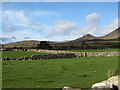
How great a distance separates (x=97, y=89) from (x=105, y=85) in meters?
0.54

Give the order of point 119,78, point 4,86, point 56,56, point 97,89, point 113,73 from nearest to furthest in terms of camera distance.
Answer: point 97,89, point 119,78, point 4,86, point 113,73, point 56,56

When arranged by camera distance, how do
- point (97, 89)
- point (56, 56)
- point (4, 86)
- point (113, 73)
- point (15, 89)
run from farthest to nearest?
point (56, 56)
point (113, 73)
point (4, 86)
point (15, 89)
point (97, 89)

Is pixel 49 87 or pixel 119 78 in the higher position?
pixel 119 78

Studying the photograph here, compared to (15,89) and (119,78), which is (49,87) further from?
(119,78)

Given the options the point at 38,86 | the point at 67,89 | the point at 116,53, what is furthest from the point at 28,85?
the point at 116,53


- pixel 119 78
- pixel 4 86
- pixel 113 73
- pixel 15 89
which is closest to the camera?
pixel 119 78

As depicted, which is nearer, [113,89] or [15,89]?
[113,89]

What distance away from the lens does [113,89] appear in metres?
8.61

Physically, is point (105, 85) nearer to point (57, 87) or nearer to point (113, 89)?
point (113, 89)

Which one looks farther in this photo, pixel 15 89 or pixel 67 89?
pixel 15 89

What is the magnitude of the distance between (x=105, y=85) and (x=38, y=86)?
5234 millimetres

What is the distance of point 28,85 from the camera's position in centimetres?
1283

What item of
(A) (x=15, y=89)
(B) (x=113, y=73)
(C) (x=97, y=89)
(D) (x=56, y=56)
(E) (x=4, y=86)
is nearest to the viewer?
(C) (x=97, y=89)

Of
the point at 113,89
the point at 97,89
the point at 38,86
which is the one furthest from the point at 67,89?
the point at 38,86
